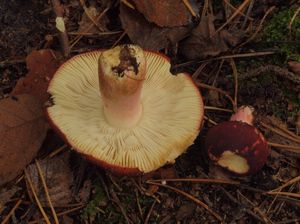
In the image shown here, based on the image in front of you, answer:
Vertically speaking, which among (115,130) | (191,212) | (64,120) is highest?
(64,120)

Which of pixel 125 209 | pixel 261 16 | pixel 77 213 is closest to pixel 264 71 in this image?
pixel 261 16

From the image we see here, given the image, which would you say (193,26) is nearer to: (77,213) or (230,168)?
(230,168)

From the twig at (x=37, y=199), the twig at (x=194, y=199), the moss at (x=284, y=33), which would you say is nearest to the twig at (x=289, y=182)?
the twig at (x=194, y=199)

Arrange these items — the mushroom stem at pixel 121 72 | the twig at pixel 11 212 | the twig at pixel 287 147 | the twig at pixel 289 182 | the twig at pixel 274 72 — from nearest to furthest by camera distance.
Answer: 1. the mushroom stem at pixel 121 72
2. the twig at pixel 11 212
3. the twig at pixel 289 182
4. the twig at pixel 287 147
5. the twig at pixel 274 72

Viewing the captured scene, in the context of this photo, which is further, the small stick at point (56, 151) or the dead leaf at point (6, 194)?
the small stick at point (56, 151)

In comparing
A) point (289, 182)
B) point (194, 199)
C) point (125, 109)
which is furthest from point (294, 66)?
point (125, 109)

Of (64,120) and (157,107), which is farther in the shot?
(157,107)

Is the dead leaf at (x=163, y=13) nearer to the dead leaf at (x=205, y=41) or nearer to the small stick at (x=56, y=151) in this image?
the dead leaf at (x=205, y=41)
